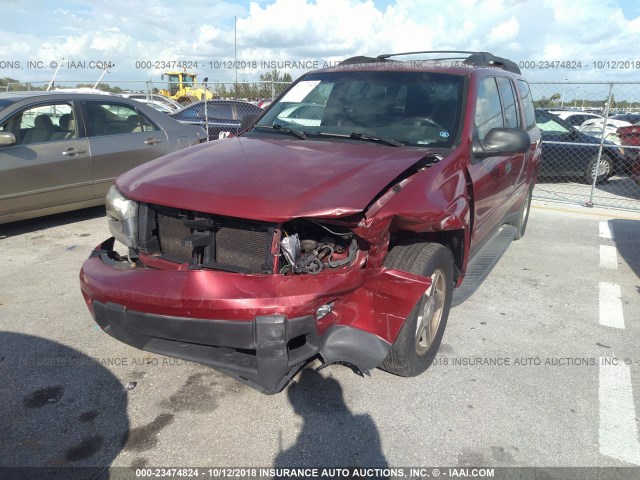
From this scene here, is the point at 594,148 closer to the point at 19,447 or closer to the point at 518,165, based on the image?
the point at 518,165

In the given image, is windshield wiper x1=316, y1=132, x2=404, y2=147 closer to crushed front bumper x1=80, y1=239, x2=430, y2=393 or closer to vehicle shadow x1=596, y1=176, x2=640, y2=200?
crushed front bumper x1=80, y1=239, x2=430, y2=393

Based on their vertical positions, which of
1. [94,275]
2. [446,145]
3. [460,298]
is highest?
[446,145]

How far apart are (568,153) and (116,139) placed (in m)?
8.75

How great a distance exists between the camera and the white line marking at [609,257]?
560cm

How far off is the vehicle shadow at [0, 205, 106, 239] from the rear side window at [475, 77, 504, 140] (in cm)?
529

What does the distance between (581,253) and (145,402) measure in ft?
17.3

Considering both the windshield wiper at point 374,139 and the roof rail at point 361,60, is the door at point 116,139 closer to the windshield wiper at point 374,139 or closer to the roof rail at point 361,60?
the roof rail at point 361,60

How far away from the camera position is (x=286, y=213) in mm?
2352

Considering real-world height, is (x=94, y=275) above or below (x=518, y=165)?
below

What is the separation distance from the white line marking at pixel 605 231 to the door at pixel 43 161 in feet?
22.5

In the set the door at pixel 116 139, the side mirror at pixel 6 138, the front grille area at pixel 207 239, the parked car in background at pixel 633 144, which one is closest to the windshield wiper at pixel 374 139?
the front grille area at pixel 207 239

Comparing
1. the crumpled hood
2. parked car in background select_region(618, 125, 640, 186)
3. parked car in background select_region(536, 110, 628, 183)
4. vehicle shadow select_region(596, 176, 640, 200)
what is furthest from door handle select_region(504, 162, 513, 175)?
vehicle shadow select_region(596, 176, 640, 200)

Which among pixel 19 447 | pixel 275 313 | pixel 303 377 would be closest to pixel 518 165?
pixel 303 377

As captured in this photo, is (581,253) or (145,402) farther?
(581,253)
